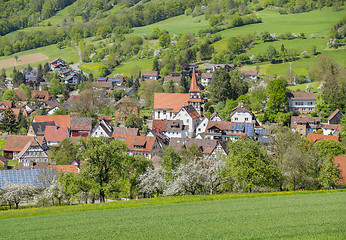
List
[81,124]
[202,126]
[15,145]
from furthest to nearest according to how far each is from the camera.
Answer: [81,124] → [202,126] → [15,145]

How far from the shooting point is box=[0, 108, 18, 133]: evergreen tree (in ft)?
265

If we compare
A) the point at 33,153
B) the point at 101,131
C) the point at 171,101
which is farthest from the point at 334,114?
the point at 33,153

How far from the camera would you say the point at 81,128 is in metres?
75.6

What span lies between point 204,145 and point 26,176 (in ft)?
82.3

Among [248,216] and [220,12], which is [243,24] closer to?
[220,12]

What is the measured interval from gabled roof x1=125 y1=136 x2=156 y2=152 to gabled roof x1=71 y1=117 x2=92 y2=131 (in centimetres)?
1196

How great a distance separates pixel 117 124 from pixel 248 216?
5791 cm

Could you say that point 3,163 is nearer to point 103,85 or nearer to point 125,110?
point 125,110

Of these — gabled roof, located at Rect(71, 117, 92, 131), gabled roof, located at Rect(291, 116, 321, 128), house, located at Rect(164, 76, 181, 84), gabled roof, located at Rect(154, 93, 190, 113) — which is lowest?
gabled roof, located at Rect(71, 117, 92, 131)

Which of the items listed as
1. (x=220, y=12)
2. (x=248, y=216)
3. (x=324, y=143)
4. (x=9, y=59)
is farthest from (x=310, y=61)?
(x=9, y=59)

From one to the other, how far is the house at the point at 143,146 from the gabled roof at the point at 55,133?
40.8 ft

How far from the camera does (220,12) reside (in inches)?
7008

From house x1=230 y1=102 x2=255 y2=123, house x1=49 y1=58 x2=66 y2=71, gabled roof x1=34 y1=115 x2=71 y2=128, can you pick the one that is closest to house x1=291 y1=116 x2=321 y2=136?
house x1=230 y1=102 x2=255 y2=123

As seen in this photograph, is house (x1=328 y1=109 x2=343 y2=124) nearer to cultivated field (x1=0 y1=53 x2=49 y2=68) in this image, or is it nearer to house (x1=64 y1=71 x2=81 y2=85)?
house (x1=64 y1=71 x2=81 y2=85)
